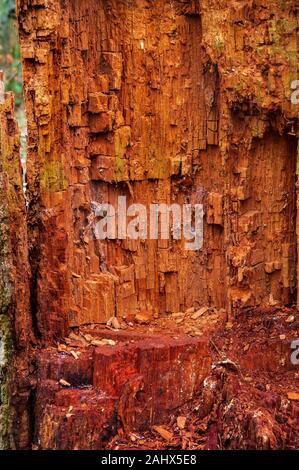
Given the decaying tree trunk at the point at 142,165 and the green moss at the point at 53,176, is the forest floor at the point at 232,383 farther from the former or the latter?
the green moss at the point at 53,176

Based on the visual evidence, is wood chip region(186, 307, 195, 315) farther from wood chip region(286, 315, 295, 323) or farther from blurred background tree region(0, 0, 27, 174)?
blurred background tree region(0, 0, 27, 174)

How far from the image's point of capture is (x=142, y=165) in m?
7.40

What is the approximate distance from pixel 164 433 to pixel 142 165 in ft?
7.62

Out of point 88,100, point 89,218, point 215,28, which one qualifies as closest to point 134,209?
point 89,218

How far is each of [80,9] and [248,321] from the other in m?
3.05

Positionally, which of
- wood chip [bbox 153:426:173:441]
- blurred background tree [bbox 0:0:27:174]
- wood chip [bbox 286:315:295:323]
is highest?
blurred background tree [bbox 0:0:27:174]

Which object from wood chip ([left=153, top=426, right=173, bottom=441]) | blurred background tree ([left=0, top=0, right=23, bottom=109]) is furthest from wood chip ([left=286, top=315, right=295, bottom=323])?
blurred background tree ([left=0, top=0, right=23, bottom=109])

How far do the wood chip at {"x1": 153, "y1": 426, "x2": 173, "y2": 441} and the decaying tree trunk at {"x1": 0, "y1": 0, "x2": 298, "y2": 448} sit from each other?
0.58 ft

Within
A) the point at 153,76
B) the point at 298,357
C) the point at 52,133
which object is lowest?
the point at 298,357

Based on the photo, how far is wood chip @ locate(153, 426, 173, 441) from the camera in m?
6.64

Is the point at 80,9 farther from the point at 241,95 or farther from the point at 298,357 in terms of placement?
the point at 298,357

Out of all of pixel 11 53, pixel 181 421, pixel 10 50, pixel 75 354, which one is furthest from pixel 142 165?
pixel 10 50

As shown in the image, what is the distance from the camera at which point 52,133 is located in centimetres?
696

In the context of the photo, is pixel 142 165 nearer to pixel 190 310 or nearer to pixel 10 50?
pixel 190 310
